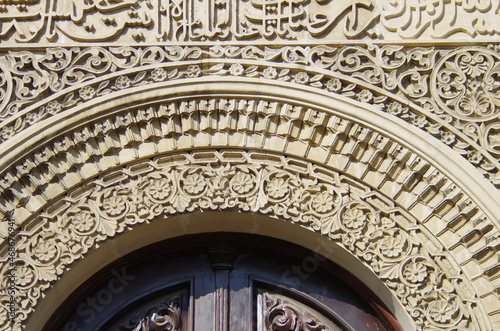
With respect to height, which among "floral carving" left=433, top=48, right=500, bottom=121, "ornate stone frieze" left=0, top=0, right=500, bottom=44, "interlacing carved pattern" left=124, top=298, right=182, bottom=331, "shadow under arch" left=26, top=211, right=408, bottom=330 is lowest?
"interlacing carved pattern" left=124, top=298, right=182, bottom=331

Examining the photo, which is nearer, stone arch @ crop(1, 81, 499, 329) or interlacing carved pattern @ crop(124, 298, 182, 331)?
stone arch @ crop(1, 81, 499, 329)

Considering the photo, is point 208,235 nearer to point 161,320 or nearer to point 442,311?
point 161,320

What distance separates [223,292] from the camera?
5578mm

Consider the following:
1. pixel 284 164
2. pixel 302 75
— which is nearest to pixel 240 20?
pixel 302 75

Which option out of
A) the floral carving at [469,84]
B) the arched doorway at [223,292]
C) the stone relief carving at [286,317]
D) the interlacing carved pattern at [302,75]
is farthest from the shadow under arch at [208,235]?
the floral carving at [469,84]

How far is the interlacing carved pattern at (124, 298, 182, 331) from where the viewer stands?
5.50 meters

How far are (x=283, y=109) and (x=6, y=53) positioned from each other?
5.13ft

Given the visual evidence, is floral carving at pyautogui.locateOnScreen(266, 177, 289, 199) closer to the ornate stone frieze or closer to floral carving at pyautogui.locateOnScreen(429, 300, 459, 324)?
the ornate stone frieze

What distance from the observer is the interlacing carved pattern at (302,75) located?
5.44 meters

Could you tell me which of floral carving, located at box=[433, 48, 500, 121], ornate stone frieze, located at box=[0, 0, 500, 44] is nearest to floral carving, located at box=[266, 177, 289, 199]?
ornate stone frieze, located at box=[0, 0, 500, 44]

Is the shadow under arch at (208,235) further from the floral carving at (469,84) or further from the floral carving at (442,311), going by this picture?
the floral carving at (469,84)

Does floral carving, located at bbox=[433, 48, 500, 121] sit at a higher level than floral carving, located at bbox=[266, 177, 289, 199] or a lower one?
higher

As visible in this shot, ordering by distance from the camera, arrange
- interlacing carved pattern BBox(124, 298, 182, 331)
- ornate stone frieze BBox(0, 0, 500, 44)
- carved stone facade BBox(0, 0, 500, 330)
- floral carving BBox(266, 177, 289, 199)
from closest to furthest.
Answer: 1. carved stone facade BBox(0, 0, 500, 330)
2. floral carving BBox(266, 177, 289, 199)
3. interlacing carved pattern BBox(124, 298, 182, 331)
4. ornate stone frieze BBox(0, 0, 500, 44)

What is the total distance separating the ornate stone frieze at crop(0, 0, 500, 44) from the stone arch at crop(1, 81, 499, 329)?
0.38 meters
